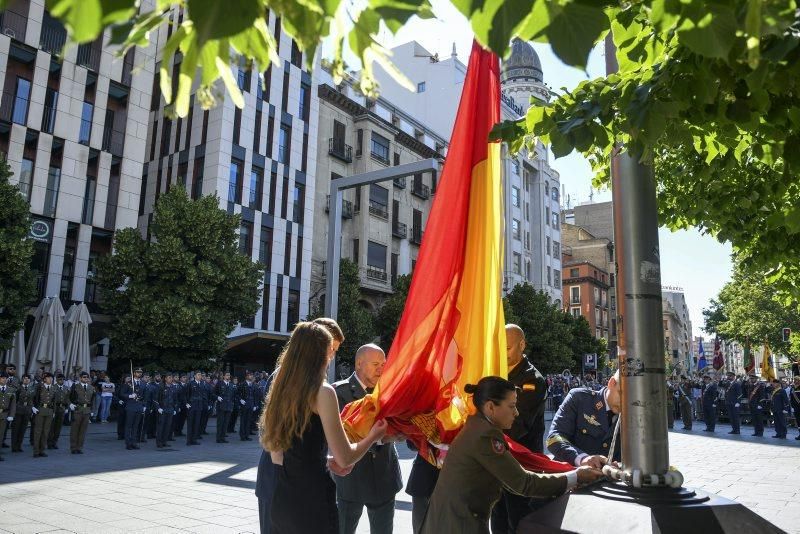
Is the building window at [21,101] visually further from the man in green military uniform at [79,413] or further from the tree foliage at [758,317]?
the tree foliage at [758,317]

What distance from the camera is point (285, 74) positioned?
34219mm

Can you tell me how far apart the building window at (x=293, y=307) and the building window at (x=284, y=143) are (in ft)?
23.2

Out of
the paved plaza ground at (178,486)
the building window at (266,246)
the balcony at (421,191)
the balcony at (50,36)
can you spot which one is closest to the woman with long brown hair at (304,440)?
the paved plaza ground at (178,486)

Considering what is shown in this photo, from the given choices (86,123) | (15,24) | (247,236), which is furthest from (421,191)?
(15,24)

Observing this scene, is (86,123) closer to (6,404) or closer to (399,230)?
(6,404)

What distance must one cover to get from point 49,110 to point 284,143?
39.9ft

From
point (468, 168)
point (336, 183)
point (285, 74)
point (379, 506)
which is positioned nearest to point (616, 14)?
point (468, 168)

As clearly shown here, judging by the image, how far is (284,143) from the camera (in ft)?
112

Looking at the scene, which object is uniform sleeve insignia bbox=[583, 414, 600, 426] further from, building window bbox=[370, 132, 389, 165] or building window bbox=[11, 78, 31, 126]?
building window bbox=[370, 132, 389, 165]

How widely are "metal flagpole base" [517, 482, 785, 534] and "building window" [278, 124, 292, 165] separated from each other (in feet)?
106

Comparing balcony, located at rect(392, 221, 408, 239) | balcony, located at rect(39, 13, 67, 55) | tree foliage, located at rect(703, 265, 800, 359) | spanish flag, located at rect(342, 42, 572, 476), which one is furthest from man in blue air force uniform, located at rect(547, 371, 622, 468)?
tree foliage, located at rect(703, 265, 800, 359)

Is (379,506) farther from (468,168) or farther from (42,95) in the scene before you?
(42,95)

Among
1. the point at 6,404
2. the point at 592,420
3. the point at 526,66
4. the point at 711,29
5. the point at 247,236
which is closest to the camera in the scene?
the point at 711,29

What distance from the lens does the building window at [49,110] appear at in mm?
24375
